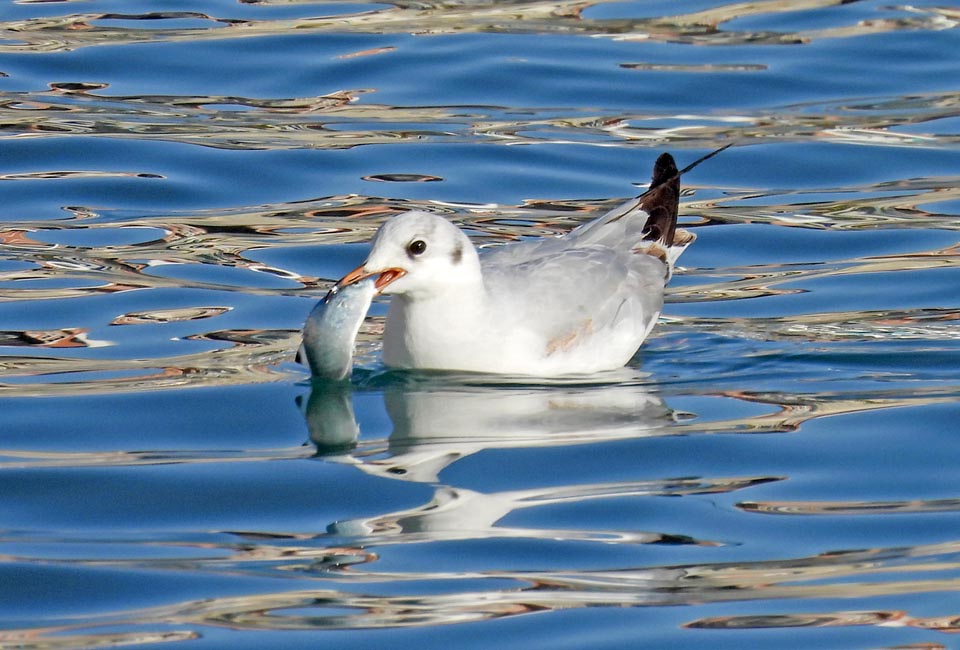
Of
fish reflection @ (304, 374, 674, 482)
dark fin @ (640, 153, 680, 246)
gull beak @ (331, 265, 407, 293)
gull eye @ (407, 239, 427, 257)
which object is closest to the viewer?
fish reflection @ (304, 374, 674, 482)

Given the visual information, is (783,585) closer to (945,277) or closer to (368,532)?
(368,532)

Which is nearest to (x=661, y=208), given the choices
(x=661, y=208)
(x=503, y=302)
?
(x=661, y=208)

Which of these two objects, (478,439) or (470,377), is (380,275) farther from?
(478,439)

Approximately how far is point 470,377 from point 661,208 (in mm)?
1770

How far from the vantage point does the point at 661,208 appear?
9.11 meters

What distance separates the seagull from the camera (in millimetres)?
7547

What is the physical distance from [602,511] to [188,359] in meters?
2.76

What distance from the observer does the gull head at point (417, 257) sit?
294 inches

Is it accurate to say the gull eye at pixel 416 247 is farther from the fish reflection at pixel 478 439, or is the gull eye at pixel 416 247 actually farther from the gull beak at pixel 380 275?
the fish reflection at pixel 478 439

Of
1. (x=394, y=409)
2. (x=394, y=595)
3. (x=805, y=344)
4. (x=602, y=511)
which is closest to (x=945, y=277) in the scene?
(x=805, y=344)

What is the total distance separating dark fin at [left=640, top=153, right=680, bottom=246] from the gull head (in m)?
1.60

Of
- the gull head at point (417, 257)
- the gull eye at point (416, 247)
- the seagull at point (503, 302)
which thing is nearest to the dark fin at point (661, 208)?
the seagull at point (503, 302)

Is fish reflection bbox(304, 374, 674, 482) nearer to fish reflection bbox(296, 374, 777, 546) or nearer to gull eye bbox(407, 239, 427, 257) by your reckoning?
fish reflection bbox(296, 374, 777, 546)

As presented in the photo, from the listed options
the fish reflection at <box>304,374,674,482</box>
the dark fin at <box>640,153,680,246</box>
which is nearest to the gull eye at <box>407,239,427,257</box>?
the fish reflection at <box>304,374,674,482</box>
